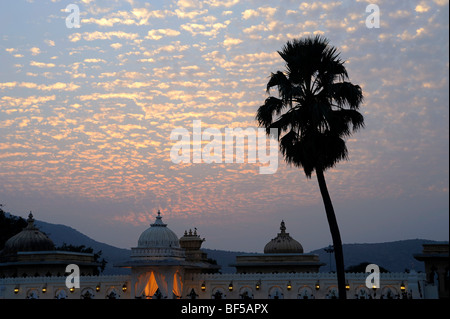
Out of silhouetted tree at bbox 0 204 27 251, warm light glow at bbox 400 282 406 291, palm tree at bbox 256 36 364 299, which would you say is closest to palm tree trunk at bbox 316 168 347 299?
palm tree at bbox 256 36 364 299

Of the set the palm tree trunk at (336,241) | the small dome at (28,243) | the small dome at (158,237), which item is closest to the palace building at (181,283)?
the small dome at (158,237)

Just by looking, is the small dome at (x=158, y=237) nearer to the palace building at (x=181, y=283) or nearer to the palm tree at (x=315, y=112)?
the palace building at (x=181, y=283)

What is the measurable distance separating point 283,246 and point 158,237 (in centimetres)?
1603

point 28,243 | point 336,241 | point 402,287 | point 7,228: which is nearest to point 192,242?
point 28,243

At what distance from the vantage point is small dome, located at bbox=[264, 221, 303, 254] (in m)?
A: 57.5

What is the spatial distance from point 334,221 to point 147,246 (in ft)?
66.7

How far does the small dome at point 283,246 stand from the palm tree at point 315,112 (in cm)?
2955

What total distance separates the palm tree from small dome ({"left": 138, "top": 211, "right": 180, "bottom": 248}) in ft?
60.6

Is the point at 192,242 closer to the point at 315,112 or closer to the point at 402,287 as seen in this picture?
the point at 402,287

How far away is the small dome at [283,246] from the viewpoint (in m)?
57.5

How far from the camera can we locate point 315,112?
91.7ft
